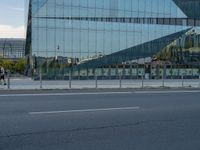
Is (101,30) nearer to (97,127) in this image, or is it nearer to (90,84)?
(90,84)

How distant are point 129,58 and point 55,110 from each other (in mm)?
46526

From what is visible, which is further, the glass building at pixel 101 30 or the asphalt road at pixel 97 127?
the glass building at pixel 101 30

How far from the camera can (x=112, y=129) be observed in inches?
377

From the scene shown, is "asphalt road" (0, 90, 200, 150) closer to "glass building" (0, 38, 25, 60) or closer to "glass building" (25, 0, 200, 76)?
"glass building" (25, 0, 200, 76)

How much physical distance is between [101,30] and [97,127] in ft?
164

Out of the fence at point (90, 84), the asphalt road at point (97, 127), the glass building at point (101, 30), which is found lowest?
the asphalt road at point (97, 127)

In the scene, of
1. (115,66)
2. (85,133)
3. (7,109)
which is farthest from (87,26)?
(85,133)

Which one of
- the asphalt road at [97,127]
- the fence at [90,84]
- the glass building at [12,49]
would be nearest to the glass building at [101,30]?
the fence at [90,84]

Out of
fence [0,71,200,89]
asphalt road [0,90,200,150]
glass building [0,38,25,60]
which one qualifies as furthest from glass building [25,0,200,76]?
glass building [0,38,25,60]

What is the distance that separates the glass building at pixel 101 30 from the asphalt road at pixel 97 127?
3968cm

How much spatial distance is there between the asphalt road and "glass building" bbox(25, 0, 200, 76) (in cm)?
3968

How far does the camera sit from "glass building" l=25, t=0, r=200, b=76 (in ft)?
180

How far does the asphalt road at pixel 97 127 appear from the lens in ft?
26.1

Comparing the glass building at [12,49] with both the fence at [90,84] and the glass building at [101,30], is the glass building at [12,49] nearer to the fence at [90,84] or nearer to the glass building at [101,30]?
the glass building at [101,30]
